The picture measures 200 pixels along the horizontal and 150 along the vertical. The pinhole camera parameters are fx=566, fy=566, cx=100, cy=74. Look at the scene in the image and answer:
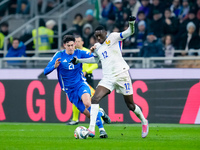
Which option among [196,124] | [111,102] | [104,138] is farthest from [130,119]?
[104,138]

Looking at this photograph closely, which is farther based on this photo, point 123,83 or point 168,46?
point 168,46

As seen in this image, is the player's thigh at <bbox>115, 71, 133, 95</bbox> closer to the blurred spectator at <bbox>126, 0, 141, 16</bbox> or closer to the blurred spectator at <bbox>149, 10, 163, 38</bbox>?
the blurred spectator at <bbox>149, 10, 163, 38</bbox>

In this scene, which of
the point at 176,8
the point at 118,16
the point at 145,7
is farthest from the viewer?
the point at 118,16

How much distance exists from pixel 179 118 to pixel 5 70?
18.7 feet

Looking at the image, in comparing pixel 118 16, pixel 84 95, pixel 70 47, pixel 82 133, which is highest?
pixel 118 16

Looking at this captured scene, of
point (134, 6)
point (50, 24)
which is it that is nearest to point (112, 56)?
point (134, 6)

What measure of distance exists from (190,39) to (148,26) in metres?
1.60

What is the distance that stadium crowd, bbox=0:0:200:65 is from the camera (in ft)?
59.4

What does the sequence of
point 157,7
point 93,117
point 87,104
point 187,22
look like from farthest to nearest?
1. point 157,7
2. point 187,22
3. point 87,104
4. point 93,117

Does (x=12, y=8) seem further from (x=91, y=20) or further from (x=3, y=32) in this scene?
(x=91, y=20)

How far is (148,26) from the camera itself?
1906cm

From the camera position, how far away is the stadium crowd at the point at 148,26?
59.4ft

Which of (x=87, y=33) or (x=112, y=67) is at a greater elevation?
(x=87, y=33)

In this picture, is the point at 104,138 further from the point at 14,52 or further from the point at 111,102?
the point at 14,52
